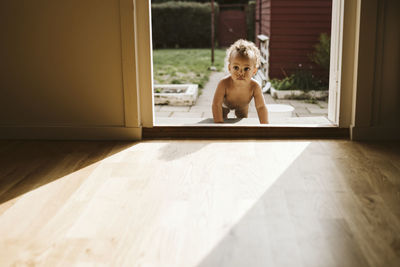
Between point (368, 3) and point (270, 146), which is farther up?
point (368, 3)

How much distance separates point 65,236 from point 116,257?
25 cm

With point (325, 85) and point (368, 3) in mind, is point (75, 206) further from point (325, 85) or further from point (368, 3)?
point (325, 85)

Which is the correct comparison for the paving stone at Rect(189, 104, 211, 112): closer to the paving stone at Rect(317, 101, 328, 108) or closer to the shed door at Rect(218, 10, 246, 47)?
the paving stone at Rect(317, 101, 328, 108)

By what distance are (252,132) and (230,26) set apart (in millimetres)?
11249

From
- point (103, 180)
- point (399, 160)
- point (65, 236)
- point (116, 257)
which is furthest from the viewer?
point (399, 160)

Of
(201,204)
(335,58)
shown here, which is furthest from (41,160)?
(335,58)

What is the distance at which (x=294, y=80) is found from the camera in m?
6.39

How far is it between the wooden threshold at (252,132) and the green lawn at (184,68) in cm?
385

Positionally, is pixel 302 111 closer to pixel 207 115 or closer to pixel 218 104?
pixel 207 115

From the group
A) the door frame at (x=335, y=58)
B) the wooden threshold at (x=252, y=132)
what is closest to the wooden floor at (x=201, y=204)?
the wooden threshold at (x=252, y=132)

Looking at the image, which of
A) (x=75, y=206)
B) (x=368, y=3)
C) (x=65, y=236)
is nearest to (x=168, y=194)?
(x=75, y=206)

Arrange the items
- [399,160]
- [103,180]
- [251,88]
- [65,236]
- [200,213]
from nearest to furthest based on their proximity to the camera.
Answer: [65,236], [200,213], [103,180], [399,160], [251,88]

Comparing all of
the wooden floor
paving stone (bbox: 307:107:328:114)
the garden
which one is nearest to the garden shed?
the garden

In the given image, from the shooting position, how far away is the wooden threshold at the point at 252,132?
9.56 ft
